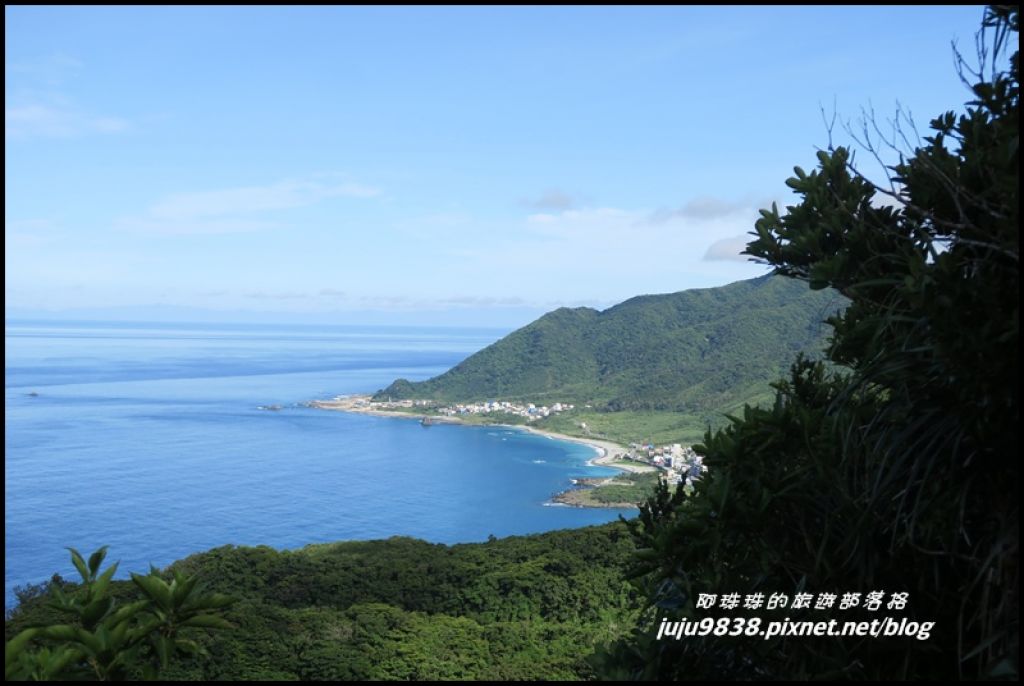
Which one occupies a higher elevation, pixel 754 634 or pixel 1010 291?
pixel 1010 291

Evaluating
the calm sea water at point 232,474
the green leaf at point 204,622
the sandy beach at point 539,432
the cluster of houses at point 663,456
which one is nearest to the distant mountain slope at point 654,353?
the sandy beach at point 539,432

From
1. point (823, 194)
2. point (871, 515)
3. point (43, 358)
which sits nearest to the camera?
point (871, 515)

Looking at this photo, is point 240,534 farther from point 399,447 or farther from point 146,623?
point 146,623

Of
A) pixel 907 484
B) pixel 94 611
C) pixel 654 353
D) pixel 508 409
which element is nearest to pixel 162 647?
pixel 94 611

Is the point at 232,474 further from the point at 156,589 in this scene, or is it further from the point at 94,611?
the point at 156,589

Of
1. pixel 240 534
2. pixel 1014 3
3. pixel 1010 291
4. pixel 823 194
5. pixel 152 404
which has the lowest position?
pixel 240 534

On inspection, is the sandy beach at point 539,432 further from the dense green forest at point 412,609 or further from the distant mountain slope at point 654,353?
the dense green forest at point 412,609

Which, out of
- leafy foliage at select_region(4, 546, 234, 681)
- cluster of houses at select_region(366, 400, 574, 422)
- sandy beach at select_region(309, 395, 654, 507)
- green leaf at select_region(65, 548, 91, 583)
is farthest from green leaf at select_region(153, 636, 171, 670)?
cluster of houses at select_region(366, 400, 574, 422)

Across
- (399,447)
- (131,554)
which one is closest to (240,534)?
(131,554)
